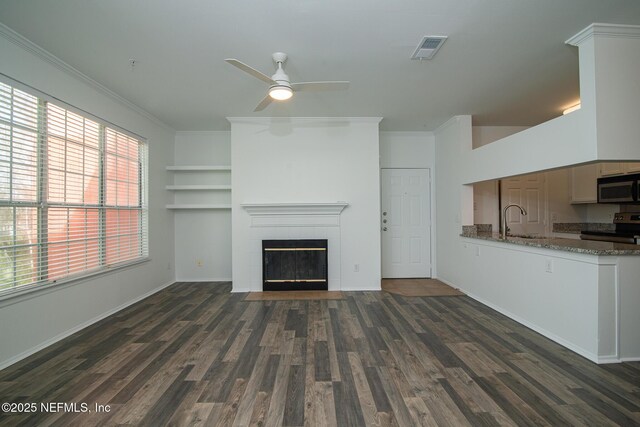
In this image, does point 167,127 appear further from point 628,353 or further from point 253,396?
point 628,353

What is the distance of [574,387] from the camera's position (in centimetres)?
195

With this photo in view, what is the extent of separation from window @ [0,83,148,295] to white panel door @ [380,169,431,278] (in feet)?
13.5

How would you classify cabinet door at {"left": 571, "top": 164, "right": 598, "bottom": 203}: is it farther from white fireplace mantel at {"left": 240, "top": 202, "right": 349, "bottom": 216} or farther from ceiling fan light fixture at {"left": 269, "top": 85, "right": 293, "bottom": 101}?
ceiling fan light fixture at {"left": 269, "top": 85, "right": 293, "bottom": 101}

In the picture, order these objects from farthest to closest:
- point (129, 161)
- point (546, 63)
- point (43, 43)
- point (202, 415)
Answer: point (129, 161), point (546, 63), point (43, 43), point (202, 415)

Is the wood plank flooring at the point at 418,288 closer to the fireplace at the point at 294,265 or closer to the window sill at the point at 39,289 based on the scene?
the fireplace at the point at 294,265

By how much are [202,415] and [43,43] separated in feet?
11.0

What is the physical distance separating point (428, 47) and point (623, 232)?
4.31 m

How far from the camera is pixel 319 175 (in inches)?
176

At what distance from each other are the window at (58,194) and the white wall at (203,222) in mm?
1037

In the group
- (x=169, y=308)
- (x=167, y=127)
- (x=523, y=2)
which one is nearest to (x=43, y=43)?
(x=167, y=127)

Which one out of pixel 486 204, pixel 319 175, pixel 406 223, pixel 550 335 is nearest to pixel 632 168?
pixel 486 204

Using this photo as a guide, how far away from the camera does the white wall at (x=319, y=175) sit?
440 cm

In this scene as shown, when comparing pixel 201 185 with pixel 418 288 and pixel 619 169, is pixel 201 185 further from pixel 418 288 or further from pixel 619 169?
pixel 619 169

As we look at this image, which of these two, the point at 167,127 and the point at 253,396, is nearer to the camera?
the point at 253,396
